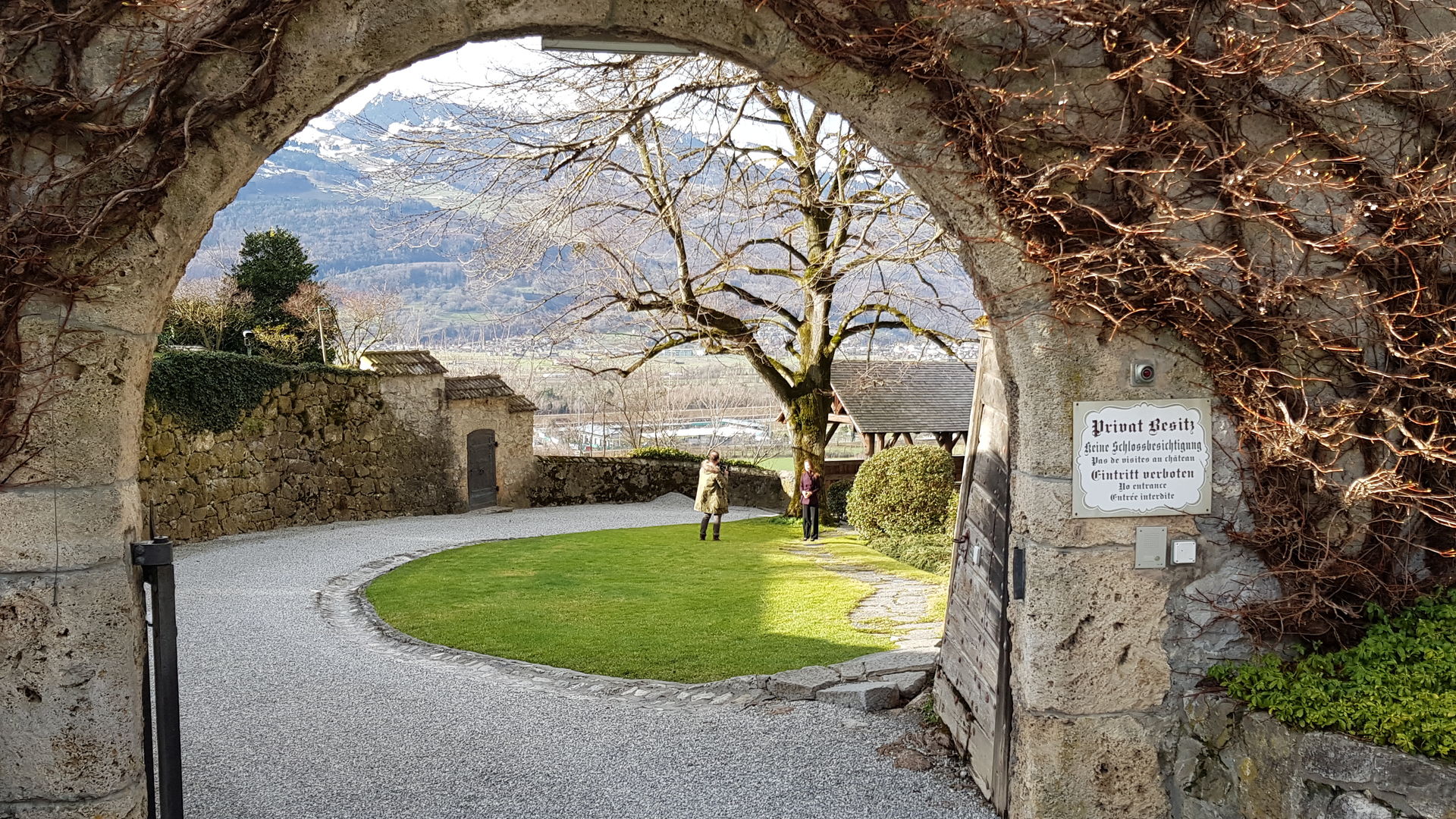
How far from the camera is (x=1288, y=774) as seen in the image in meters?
3.69

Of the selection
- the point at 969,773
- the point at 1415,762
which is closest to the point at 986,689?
the point at 969,773

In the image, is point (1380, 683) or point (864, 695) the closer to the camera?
point (1380, 683)

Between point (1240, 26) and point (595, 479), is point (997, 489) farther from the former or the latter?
point (595, 479)

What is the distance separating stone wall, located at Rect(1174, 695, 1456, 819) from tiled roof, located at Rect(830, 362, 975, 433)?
13651mm

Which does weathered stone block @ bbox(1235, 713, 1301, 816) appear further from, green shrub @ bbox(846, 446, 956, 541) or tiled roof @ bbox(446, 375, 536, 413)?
tiled roof @ bbox(446, 375, 536, 413)

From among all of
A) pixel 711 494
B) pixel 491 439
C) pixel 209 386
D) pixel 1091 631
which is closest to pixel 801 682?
pixel 1091 631

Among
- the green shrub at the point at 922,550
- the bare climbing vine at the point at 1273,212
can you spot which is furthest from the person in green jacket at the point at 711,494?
the bare climbing vine at the point at 1273,212

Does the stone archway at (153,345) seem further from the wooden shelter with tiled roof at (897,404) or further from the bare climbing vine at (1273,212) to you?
the wooden shelter with tiled roof at (897,404)

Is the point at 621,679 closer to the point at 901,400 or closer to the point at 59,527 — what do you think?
the point at 59,527

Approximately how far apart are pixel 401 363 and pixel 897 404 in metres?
9.45

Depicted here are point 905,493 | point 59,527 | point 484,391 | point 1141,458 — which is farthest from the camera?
point 484,391

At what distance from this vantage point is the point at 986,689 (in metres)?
4.69

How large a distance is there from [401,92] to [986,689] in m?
7.63

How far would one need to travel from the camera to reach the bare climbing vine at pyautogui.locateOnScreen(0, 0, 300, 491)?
3.33m
